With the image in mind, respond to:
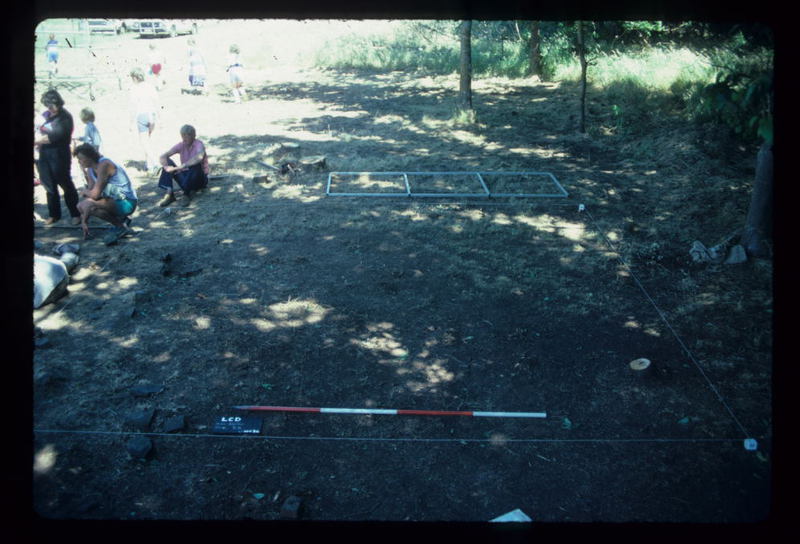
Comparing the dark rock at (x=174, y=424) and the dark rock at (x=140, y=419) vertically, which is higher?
the dark rock at (x=140, y=419)

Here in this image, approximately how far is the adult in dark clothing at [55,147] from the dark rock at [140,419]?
478 cm

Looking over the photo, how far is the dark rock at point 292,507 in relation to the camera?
3.69 meters

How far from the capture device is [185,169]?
9.16 meters

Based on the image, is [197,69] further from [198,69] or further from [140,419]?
[140,419]

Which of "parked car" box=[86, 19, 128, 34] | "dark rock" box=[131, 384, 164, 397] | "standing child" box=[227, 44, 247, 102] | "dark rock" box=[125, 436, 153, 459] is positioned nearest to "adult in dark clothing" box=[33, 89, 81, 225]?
"dark rock" box=[131, 384, 164, 397]

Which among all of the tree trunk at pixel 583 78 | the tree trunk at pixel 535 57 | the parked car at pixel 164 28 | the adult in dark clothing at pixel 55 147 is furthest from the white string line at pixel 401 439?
the parked car at pixel 164 28

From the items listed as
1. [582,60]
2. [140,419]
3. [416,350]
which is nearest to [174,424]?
[140,419]

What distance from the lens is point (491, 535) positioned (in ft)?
4.42

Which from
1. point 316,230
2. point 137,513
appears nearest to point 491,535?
point 137,513

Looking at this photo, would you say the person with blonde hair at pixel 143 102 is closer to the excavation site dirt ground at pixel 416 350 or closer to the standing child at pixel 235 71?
the excavation site dirt ground at pixel 416 350

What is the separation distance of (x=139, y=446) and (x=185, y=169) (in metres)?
5.95

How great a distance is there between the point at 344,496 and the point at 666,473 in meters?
2.28

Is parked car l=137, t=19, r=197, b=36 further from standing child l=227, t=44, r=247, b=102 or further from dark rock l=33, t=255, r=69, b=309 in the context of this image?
dark rock l=33, t=255, r=69, b=309

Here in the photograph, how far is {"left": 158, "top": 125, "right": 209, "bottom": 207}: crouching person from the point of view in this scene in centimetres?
912
